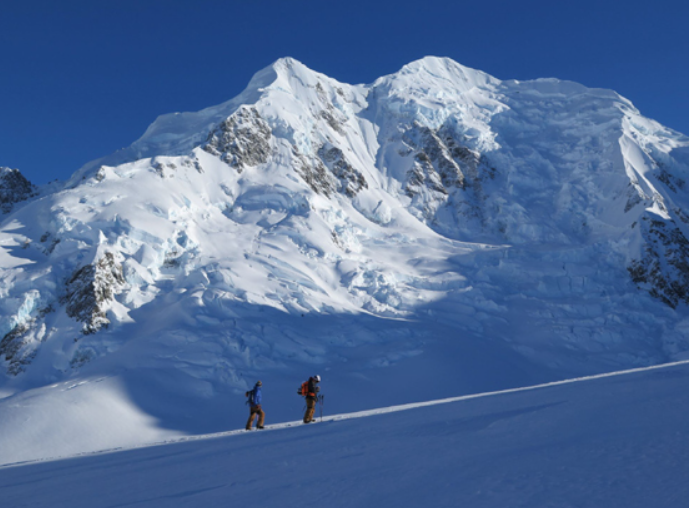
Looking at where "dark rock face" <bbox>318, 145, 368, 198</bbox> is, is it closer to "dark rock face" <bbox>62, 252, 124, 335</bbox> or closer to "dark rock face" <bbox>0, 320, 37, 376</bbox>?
"dark rock face" <bbox>62, 252, 124, 335</bbox>

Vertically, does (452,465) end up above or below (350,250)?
below

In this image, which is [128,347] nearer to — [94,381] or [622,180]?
[94,381]

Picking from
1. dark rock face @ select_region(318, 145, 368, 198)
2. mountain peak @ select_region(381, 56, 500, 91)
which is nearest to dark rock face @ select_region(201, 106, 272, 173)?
dark rock face @ select_region(318, 145, 368, 198)

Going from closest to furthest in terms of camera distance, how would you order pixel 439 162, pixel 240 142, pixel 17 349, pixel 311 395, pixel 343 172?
pixel 311 395, pixel 17 349, pixel 240 142, pixel 343 172, pixel 439 162

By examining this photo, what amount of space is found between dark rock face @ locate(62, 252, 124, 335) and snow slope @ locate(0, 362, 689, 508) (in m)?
24.4

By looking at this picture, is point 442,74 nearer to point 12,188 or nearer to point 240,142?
point 240,142

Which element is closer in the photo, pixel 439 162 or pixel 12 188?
pixel 12 188

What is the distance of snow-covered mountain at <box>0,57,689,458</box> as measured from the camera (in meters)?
32.2

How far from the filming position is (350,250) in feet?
159

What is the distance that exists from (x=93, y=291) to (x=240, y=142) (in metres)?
26.1

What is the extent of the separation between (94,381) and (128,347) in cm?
359

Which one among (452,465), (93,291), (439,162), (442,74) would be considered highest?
(442,74)

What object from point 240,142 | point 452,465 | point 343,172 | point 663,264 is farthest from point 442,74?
point 452,465

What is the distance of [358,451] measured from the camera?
7.81 metres
